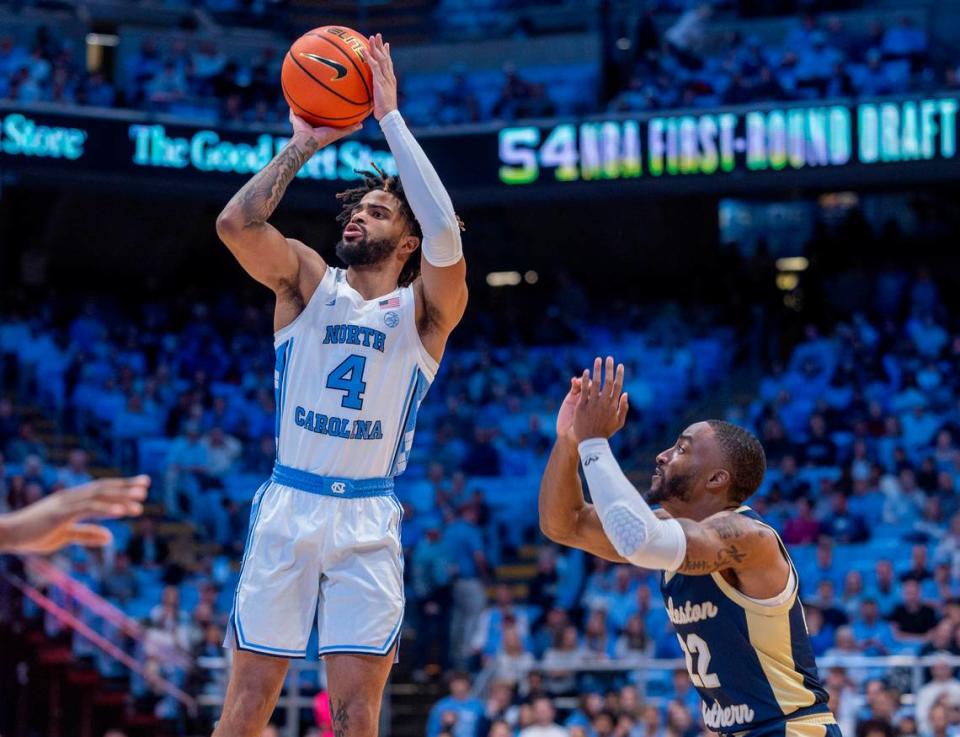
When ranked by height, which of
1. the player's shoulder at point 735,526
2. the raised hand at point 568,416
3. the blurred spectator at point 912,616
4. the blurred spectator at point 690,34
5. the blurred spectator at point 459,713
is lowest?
the blurred spectator at point 459,713

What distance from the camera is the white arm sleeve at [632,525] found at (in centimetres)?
460

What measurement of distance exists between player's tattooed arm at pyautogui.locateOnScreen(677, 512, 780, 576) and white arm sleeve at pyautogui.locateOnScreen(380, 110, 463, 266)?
138 cm

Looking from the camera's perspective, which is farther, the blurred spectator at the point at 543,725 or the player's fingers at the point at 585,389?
the blurred spectator at the point at 543,725

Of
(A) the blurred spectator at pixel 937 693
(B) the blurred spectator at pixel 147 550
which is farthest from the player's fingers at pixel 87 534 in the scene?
(B) the blurred spectator at pixel 147 550

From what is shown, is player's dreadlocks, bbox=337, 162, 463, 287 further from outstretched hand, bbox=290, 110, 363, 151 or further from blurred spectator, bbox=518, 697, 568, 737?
blurred spectator, bbox=518, 697, 568, 737

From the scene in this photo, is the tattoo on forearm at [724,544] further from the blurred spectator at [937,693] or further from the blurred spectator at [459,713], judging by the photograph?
the blurred spectator at [459,713]

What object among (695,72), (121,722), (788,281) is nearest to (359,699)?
(121,722)

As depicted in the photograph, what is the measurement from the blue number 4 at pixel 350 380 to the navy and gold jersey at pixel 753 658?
1398mm

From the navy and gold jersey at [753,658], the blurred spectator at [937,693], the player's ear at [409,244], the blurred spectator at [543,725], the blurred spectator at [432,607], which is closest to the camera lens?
the navy and gold jersey at [753,658]

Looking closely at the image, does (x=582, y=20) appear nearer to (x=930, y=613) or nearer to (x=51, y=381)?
(x=51, y=381)

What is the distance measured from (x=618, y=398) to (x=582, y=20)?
18853 mm

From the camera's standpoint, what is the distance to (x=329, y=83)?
5586 mm

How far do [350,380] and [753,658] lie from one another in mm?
1754

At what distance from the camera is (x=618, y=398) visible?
4879mm
